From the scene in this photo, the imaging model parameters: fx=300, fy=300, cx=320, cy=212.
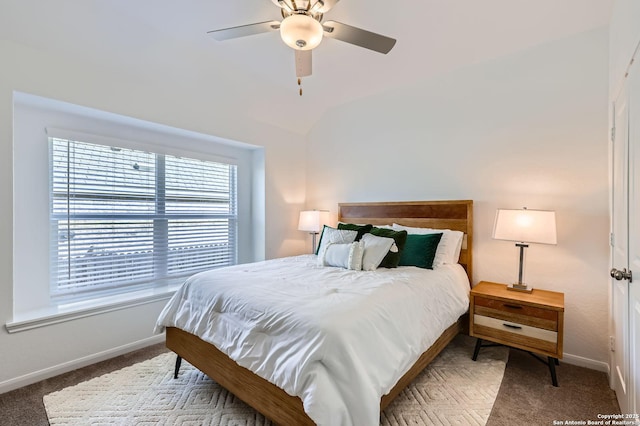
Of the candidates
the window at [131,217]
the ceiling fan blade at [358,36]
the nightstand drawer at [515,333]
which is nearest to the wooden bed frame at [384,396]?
the nightstand drawer at [515,333]

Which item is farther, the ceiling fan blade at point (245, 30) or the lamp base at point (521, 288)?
the lamp base at point (521, 288)

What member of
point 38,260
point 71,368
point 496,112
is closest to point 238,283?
point 71,368

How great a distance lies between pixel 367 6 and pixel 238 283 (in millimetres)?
2229

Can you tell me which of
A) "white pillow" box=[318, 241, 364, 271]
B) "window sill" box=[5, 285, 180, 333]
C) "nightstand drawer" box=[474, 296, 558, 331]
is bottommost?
"window sill" box=[5, 285, 180, 333]

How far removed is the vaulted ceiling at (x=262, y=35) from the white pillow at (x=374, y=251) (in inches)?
70.1

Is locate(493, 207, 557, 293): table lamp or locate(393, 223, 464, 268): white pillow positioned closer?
locate(493, 207, 557, 293): table lamp

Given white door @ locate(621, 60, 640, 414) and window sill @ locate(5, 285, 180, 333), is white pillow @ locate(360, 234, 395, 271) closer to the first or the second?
white door @ locate(621, 60, 640, 414)

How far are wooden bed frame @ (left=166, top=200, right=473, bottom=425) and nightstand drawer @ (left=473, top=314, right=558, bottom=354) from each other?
22cm

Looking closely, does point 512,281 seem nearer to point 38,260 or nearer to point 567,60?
point 567,60

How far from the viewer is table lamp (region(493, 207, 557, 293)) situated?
2322 mm

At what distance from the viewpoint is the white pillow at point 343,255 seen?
8.47ft

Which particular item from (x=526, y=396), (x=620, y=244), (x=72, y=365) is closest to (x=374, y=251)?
(x=526, y=396)

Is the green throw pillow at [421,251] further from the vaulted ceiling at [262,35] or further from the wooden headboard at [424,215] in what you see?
the vaulted ceiling at [262,35]

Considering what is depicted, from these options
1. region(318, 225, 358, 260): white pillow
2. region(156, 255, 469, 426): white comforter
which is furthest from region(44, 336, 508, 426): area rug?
region(318, 225, 358, 260): white pillow
